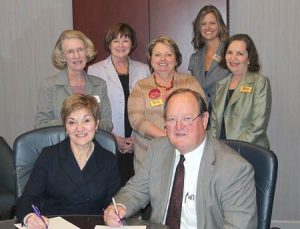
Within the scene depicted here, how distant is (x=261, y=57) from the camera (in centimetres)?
485

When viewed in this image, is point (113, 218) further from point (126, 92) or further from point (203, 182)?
point (126, 92)

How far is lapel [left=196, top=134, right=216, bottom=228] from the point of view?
2.40 meters

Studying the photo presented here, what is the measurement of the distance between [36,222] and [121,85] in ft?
6.68

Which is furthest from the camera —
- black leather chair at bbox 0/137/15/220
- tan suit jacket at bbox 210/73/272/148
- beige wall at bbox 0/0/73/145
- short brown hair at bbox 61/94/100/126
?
beige wall at bbox 0/0/73/145

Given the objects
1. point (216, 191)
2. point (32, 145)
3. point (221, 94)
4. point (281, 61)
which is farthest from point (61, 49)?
point (281, 61)

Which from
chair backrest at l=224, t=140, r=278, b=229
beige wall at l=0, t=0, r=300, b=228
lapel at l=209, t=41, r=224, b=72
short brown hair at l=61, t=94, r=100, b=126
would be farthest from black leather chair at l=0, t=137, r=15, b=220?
chair backrest at l=224, t=140, r=278, b=229

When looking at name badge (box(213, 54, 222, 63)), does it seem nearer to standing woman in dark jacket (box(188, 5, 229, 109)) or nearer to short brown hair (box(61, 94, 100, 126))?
standing woman in dark jacket (box(188, 5, 229, 109))

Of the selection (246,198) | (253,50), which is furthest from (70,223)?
(253,50)

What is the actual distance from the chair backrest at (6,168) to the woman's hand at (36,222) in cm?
201

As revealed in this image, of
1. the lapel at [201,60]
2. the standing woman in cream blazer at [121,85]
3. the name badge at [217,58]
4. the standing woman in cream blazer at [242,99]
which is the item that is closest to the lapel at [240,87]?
the standing woman in cream blazer at [242,99]

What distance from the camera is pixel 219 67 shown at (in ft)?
14.0

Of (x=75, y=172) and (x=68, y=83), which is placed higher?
(x=68, y=83)

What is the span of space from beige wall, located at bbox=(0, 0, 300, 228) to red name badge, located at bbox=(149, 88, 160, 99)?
1395 mm

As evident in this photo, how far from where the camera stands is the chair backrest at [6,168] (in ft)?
14.0
